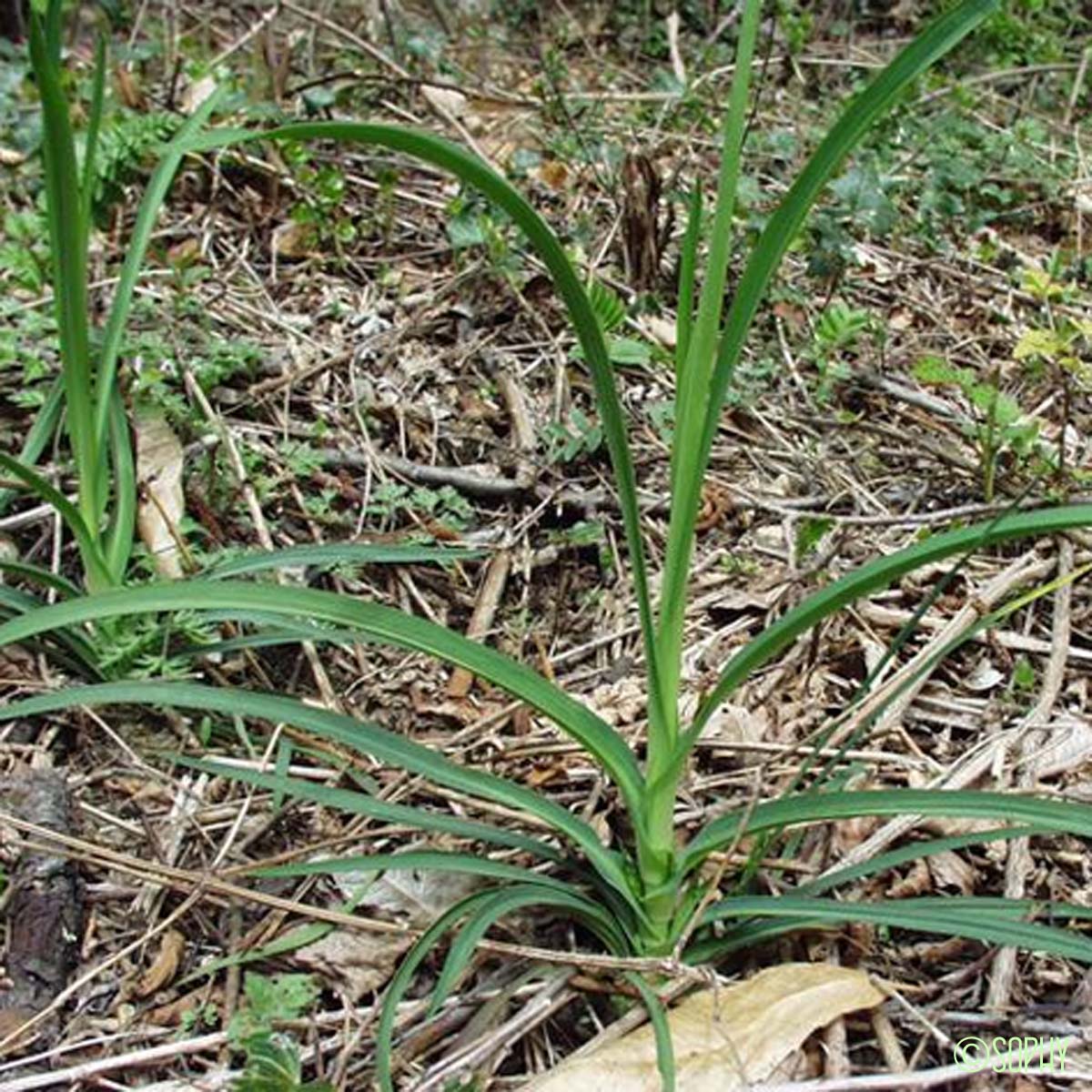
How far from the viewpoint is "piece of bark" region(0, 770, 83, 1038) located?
123 centimetres

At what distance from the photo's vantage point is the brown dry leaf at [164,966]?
4.09 ft

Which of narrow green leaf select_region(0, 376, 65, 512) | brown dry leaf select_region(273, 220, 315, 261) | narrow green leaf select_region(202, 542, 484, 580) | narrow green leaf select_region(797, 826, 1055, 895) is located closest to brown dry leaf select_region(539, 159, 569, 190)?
brown dry leaf select_region(273, 220, 315, 261)

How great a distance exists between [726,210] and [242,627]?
2.72ft

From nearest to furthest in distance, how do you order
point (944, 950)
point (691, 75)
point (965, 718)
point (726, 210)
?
point (726, 210) → point (944, 950) → point (965, 718) → point (691, 75)

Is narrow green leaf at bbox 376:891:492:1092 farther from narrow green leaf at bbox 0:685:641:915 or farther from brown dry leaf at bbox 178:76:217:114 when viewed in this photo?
brown dry leaf at bbox 178:76:217:114

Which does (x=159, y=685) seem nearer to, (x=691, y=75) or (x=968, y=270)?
(x=968, y=270)

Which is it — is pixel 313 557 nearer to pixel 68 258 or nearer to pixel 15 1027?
pixel 68 258

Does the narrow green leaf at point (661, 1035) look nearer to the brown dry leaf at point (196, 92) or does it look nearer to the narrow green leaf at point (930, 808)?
the narrow green leaf at point (930, 808)

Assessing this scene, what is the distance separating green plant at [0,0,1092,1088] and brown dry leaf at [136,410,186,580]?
1.68ft

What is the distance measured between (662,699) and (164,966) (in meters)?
0.55

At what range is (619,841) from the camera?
1.36 metres

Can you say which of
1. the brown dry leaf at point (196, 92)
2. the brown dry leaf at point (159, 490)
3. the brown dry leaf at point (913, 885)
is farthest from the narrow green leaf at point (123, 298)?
the brown dry leaf at point (196, 92)

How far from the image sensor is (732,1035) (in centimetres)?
111

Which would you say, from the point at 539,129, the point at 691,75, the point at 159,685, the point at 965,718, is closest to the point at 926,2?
the point at 691,75
